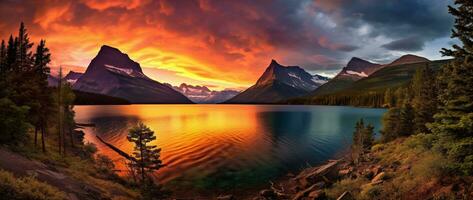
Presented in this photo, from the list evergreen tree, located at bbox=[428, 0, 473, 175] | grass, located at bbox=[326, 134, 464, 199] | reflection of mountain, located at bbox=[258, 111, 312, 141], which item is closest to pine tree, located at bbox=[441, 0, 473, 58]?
evergreen tree, located at bbox=[428, 0, 473, 175]

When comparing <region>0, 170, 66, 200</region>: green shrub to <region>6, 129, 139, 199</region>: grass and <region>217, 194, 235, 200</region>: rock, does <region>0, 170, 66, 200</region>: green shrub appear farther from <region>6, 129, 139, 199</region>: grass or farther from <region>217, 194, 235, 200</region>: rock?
<region>217, 194, 235, 200</region>: rock

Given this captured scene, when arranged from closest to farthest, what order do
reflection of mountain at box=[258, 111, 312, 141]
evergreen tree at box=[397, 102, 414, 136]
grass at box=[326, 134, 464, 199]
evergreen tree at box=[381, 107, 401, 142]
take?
1. grass at box=[326, 134, 464, 199]
2. evergreen tree at box=[397, 102, 414, 136]
3. evergreen tree at box=[381, 107, 401, 142]
4. reflection of mountain at box=[258, 111, 312, 141]

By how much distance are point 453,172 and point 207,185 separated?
2620 centimetres

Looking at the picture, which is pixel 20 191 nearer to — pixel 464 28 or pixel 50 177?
pixel 50 177

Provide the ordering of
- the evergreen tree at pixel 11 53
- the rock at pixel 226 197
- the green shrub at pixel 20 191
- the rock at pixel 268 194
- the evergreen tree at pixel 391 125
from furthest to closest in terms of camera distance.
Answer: the evergreen tree at pixel 11 53 → the evergreen tree at pixel 391 125 → the rock at pixel 226 197 → the rock at pixel 268 194 → the green shrub at pixel 20 191

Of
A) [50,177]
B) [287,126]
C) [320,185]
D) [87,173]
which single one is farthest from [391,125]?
[287,126]

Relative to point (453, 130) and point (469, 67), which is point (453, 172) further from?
point (469, 67)

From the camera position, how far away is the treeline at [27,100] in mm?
24719

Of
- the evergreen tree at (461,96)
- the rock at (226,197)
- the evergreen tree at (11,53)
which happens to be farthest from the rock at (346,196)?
the evergreen tree at (11,53)

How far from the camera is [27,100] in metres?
36.4

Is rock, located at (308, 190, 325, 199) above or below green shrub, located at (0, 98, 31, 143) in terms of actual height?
below

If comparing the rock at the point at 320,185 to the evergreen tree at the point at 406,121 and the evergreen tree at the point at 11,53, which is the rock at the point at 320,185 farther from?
the evergreen tree at the point at 11,53

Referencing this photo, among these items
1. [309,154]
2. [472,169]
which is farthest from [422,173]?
[309,154]

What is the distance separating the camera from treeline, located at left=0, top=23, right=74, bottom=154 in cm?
2472
